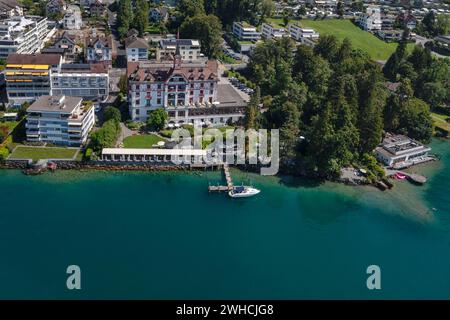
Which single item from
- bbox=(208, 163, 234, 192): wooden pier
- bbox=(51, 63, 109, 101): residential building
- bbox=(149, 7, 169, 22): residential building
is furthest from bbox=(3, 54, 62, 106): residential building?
bbox=(149, 7, 169, 22): residential building

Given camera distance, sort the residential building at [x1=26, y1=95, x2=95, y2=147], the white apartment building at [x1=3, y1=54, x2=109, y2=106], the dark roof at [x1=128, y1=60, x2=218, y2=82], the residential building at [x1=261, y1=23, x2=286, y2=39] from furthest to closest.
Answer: the residential building at [x1=261, y1=23, x2=286, y2=39], the white apartment building at [x1=3, y1=54, x2=109, y2=106], the dark roof at [x1=128, y1=60, x2=218, y2=82], the residential building at [x1=26, y1=95, x2=95, y2=147]

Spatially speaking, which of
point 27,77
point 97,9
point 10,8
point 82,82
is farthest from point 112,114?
point 97,9

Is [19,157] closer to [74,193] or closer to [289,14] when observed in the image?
[74,193]

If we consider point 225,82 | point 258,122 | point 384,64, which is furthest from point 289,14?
point 258,122

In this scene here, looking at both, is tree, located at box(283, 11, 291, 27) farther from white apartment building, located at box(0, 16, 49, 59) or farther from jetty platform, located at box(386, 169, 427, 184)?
jetty platform, located at box(386, 169, 427, 184)

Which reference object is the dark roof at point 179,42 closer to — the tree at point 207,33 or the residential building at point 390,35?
the tree at point 207,33

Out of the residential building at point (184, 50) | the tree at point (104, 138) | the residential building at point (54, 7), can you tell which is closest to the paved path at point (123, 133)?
the tree at point (104, 138)
